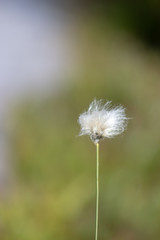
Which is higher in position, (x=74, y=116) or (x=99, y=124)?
(x=74, y=116)

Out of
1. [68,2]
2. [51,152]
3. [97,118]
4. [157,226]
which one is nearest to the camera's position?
[97,118]

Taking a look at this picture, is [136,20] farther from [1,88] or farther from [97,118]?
[97,118]

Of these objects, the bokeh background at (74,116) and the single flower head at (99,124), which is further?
the bokeh background at (74,116)

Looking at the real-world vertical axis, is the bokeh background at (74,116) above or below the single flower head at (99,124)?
above

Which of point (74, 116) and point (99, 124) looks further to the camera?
point (74, 116)

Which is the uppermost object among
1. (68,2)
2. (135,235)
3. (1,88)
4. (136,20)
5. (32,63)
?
(68,2)

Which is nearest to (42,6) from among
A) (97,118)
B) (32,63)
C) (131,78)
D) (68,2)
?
(68,2)

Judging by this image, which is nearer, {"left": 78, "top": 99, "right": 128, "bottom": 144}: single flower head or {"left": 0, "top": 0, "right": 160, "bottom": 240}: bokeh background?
{"left": 78, "top": 99, "right": 128, "bottom": 144}: single flower head

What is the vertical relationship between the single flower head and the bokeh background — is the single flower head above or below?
below
